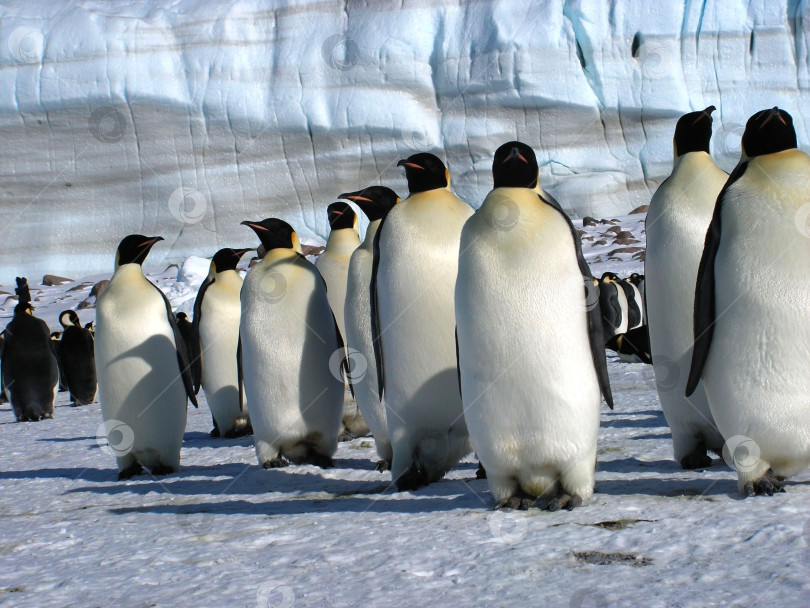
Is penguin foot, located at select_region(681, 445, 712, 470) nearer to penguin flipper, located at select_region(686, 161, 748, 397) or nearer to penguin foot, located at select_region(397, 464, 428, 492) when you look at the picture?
penguin flipper, located at select_region(686, 161, 748, 397)

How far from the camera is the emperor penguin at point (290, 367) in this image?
4191 millimetres

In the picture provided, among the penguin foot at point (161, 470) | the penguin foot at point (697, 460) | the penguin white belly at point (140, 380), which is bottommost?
the penguin foot at point (161, 470)

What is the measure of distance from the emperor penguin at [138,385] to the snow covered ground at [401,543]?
44cm

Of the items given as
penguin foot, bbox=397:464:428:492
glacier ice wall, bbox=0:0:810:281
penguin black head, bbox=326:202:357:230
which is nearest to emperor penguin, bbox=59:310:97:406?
penguin black head, bbox=326:202:357:230

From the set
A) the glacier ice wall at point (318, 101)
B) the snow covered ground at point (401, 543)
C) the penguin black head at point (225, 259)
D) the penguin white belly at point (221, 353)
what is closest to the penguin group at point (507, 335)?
the snow covered ground at point (401, 543)

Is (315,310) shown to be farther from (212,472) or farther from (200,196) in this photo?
(200,196)

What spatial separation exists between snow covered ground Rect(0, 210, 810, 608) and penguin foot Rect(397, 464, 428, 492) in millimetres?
61

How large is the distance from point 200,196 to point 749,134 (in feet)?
71.5

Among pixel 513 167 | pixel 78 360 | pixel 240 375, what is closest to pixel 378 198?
pixel 240 375

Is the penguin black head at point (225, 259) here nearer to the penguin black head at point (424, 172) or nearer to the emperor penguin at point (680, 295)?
the penguin black head at point (424, 172)

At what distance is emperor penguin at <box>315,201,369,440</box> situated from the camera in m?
5.15

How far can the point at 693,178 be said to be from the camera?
3.52 meters

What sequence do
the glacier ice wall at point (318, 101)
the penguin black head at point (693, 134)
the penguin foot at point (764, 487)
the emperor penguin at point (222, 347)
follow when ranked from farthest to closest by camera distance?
the glacier ice wall at point (318, 101)
the emperor penguin at point (222, 347)
the penguin black head at point (693, 134)
the penguin foot at point (764, 487)

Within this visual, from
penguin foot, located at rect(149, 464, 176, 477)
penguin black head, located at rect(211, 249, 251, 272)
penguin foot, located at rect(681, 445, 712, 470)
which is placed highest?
penguin black head, located at rect(211, 249, 251, 272)
